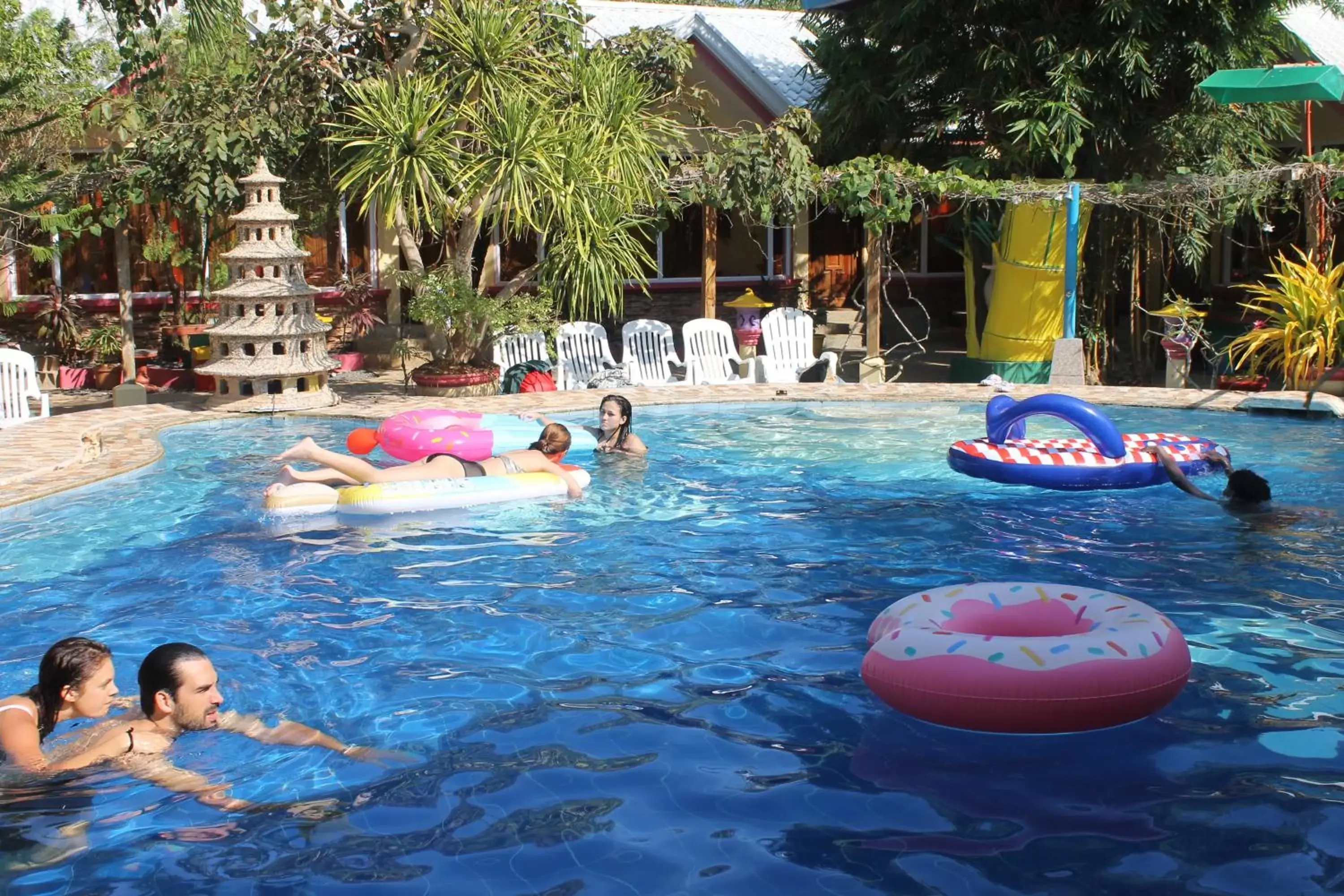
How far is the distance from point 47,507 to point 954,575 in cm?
574

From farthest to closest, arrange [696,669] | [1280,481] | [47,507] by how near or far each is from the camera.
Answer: [1280,481] < [47,507] < [696,669]

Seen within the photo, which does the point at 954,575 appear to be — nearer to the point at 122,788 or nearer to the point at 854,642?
the point at 854,642

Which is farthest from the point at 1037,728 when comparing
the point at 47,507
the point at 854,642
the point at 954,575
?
the point at 47,507

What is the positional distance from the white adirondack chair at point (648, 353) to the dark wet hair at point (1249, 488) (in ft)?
23.9

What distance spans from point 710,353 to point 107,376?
7.02 meters

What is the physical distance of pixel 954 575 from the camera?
25.5ft

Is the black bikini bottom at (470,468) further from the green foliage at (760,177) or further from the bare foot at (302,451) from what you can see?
the green foliage at (760,177)

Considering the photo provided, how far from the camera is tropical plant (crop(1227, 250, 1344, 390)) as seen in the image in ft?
43.4

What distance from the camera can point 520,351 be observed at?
15.0 meters

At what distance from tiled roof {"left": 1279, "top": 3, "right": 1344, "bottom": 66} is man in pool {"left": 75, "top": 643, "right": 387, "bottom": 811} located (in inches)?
671

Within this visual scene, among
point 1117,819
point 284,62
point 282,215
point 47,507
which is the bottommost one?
point 1117,819

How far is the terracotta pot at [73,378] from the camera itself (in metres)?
15.9

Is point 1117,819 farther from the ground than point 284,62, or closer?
closer

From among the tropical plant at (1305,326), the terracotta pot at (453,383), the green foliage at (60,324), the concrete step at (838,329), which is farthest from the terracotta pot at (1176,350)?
the green foliage at (60,324)
